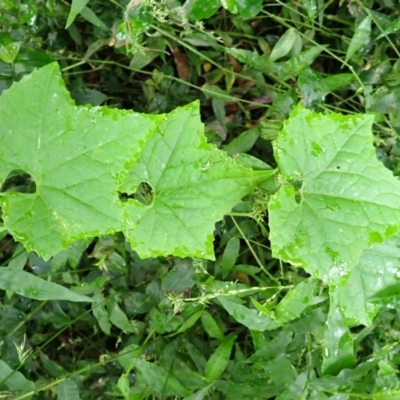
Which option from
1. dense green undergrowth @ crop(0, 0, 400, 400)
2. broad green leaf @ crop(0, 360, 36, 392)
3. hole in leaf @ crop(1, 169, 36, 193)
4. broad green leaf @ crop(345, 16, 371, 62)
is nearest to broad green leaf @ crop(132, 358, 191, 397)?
dense green undergrowth @ crop(0, 0, 400, 400)

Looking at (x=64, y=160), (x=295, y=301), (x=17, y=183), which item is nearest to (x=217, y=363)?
(x=295, y=301)

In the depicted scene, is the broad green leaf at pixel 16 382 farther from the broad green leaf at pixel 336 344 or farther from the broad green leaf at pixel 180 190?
the broad green leaf at pixel 336 344

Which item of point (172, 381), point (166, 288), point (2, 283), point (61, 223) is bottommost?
point (172, 381)

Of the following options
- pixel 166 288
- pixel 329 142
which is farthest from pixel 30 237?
pixel 329 142

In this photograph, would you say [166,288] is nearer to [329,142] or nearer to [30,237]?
[30,237]

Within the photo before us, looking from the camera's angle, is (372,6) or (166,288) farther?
(372,6)

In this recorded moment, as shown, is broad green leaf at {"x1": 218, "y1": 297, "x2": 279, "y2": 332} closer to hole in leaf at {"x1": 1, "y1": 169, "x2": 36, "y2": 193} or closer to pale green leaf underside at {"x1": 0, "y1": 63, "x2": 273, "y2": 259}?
pale green leaf underside at {"x1": 0, "y1": 63, "x2": 273, "y2": 259}

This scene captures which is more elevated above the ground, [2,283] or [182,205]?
[182,205]

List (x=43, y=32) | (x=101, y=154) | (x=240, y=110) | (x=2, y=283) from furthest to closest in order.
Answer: (x=240, y=110), (x=43, y=32), (x=2, y=283), (x=101, y=154)
